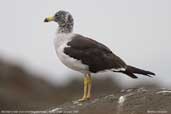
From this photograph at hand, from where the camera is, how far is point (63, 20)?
24.2 m

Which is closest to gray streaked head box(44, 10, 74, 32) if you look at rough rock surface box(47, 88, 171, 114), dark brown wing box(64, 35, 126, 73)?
dark brown wing box(64, 35, 126, 73)

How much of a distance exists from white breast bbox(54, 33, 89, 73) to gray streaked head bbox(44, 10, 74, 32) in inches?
29.5

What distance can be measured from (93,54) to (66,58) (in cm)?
82

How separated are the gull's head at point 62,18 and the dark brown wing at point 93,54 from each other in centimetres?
116

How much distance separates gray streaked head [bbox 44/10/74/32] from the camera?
24.1 metres

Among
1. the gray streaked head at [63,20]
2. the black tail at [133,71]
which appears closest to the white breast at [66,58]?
the gray streaked head at [63,20]

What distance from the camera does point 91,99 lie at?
2277 cm

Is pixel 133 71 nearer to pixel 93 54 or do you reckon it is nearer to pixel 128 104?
pixel 93 54

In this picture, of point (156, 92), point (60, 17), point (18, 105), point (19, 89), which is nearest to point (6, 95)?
point (18, 105)

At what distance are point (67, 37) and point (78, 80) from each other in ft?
80.4

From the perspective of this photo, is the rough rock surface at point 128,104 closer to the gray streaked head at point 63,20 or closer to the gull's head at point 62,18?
the gray streaked head at point 63,20

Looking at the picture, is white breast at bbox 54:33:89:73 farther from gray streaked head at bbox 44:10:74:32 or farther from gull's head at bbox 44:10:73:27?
gull's head at bbox 44:10:73:27

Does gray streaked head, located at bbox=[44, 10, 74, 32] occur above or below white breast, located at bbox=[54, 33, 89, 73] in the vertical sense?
above

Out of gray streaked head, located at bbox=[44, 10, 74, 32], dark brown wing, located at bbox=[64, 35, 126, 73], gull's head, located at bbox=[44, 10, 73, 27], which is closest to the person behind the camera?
dark brown wing, located at bbox=[64, 35, 126, 73]
